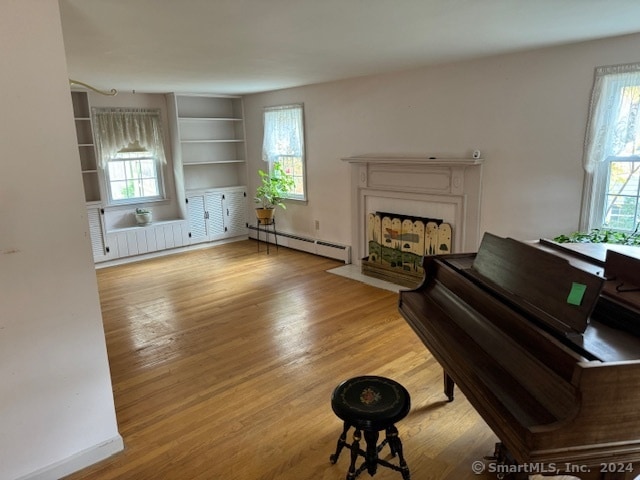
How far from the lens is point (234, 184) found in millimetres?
7328

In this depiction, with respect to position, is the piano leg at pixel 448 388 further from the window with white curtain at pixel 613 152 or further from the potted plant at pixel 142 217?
the potted plant at pixel 142 217

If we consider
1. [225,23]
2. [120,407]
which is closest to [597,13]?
[225,23]

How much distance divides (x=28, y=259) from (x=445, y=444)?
2211mm

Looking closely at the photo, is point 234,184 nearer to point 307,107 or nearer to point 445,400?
point 307,107

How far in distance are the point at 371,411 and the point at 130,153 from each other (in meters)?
5.69

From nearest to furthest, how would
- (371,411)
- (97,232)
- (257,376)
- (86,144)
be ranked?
(371,411) < (257,376) < (86,144) < (97,232)

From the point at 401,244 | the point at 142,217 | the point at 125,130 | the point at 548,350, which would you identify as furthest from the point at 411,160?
the point at 125,130

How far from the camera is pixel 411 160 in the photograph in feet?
14.9

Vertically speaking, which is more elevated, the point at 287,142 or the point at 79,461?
the point at 287,142

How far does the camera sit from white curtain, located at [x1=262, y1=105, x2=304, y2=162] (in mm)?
6020

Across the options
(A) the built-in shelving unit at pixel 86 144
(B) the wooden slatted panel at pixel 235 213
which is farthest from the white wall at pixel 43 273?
(B) the wooden slatted panel at pixel 235 213

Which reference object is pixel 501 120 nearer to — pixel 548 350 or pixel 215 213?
pixel 548 350

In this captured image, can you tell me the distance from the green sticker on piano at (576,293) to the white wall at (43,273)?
2050 mm

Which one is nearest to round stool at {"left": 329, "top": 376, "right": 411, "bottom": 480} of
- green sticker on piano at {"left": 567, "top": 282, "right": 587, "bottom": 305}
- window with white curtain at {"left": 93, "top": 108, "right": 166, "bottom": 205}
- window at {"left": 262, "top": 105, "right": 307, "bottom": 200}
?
green sticker on piano at {"left": 567, "top": 282, "right": 587, "bottom": 305}
